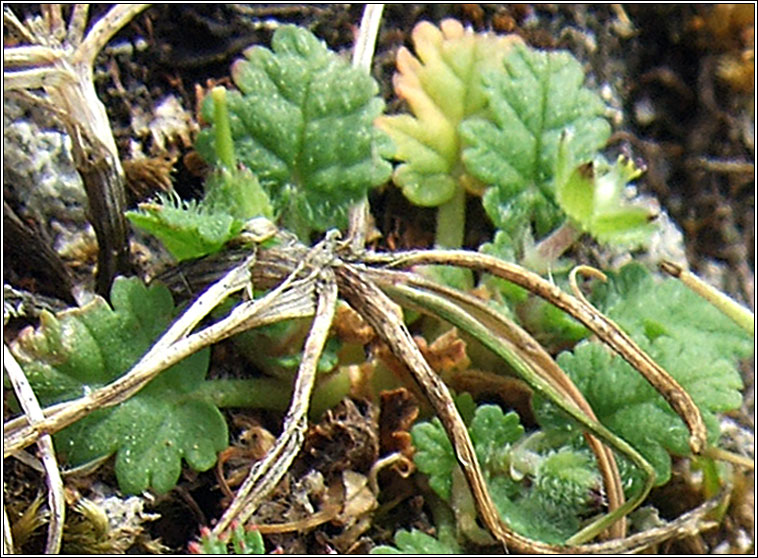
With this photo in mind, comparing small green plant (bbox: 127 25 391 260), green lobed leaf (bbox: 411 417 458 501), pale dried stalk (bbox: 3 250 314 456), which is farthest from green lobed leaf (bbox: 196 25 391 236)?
green lobed leaf (bbox: 411 417 458 501)

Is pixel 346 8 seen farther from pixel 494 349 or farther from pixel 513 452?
pixel 513 452

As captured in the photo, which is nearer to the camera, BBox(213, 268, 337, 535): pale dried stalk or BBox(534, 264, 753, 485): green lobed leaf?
BBox(213, 268, 337, 535): pale dried stalk

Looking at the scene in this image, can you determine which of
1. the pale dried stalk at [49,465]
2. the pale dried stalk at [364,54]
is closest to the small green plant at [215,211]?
the pale dried stalk at [364,54]

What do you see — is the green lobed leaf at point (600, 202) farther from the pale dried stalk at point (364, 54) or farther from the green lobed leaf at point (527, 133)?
the pale dried stalk at point (364, 54)

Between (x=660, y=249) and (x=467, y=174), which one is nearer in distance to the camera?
(x=467, y=174)

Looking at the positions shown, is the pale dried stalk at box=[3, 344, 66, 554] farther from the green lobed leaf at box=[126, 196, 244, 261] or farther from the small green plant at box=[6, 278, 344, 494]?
the green lobed leaf at box=[126, 196, 244, 261]

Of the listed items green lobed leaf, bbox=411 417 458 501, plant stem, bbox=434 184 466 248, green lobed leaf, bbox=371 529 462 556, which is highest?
plant stem, bbox=434 184 466 248

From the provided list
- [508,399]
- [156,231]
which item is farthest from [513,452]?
[156,231]
